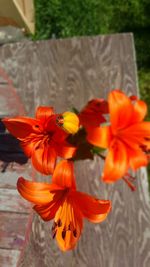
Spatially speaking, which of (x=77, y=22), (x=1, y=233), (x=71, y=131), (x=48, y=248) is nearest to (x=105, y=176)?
(x=71, y=131)

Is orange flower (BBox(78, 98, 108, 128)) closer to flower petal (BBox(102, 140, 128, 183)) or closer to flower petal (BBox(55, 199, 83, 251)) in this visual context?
flower petal (BBox(102, 140, 128, 183))

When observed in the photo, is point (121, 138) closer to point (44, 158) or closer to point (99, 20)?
point (44, 158)

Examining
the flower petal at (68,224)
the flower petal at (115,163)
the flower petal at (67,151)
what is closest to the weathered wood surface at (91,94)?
the flower petal at (68,224)

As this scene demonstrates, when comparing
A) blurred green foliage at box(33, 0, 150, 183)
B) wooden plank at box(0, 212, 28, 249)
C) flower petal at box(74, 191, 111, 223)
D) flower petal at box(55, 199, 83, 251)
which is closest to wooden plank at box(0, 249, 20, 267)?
wooden plank at box(0, 212, 28, 249)

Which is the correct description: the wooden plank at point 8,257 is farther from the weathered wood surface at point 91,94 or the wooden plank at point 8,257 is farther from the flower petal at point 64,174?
the flower petal at point 64,174

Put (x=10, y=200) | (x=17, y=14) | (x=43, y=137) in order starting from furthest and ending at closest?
(x=17, y=14) < (x=10, y=200) < (x=43, y=137)

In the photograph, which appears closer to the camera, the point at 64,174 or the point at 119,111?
the point at 119,111

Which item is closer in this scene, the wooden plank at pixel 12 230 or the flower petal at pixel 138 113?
the flower petal at pixel 138 113

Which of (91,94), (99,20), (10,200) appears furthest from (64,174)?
(99,20)
